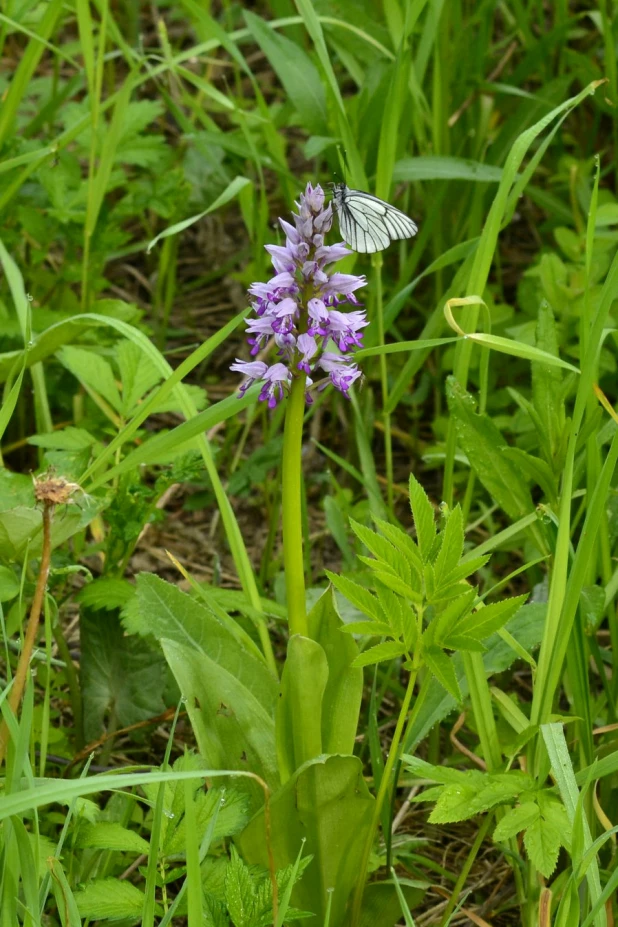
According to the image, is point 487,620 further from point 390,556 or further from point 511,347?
point 511,347

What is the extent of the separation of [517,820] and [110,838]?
2.21 ft

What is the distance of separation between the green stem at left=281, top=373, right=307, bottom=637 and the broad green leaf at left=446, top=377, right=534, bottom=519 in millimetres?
485

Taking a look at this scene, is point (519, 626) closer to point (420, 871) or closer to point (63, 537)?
point (420, 871)

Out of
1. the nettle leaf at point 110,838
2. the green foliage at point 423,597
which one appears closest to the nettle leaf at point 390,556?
the green foliage at point 423,597

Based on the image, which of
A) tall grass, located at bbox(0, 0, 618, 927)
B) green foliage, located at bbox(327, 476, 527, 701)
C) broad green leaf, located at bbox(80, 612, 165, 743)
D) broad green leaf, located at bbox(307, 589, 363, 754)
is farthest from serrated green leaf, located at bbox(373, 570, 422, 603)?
broad green leaf, located at bbox(80, 612, 165, 743)

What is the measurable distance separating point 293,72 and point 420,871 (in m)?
2.24

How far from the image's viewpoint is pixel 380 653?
64.4 inches

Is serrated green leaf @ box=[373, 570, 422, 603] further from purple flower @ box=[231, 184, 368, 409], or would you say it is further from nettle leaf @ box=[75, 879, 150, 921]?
nettle leaf @ box=[75, 879, 150, 921]

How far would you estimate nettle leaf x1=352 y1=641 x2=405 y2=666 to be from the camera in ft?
5.33

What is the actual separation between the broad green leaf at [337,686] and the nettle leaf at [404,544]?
28 cm

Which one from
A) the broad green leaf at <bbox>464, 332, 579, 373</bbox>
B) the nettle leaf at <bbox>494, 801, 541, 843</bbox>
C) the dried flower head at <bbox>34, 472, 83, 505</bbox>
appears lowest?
the nettle leaf at <bbox>494, 801, 541, 843</bbox>

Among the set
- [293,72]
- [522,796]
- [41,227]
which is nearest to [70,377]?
[41,227]

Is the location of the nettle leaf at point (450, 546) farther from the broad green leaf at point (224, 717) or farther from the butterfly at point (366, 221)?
the butterfly at point (366, 221)

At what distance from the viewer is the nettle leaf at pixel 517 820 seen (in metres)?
1.61
